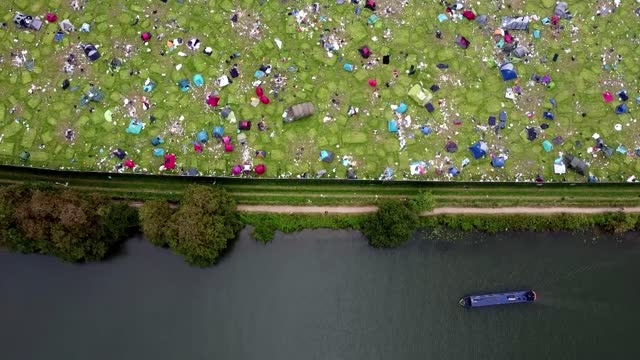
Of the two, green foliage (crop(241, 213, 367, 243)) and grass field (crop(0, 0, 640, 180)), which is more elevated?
grass field (crop(0, 0, 640, 180))

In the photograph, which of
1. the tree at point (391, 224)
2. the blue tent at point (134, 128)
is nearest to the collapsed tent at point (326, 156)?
the tree at point (391, 224)

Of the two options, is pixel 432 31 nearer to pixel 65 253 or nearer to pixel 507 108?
pixel 507 108

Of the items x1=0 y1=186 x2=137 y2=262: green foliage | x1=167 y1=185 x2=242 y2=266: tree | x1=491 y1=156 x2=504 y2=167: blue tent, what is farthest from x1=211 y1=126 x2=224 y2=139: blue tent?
x1=491 y1=156 x2=504 y2=167: blue tent

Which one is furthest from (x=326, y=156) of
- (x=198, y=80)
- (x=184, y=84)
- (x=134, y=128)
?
(x=134, y=128)

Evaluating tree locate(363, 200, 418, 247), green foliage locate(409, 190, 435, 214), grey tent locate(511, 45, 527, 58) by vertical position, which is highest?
grey tent locate(511, 45, 527, 58)

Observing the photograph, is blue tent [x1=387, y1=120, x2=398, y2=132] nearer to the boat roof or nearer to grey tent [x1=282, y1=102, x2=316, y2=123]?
grey tent [x1=282, y1=102, x2=316, y2=123]

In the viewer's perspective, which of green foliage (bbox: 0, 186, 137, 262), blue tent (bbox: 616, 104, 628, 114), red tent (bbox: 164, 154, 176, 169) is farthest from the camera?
blue tent (bbox: 616, 104, 628, 114)

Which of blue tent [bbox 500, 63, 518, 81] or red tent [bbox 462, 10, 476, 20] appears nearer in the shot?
blue tent [bbox 500, 63, 518, 81]
